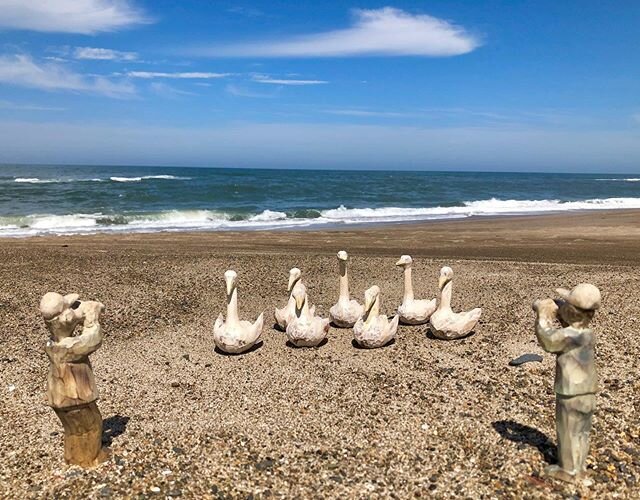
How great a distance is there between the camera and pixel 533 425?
236 inches

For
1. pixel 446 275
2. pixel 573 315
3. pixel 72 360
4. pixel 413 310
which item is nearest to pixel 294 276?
pixel 413 310

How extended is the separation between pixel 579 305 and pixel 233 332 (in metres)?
4.98

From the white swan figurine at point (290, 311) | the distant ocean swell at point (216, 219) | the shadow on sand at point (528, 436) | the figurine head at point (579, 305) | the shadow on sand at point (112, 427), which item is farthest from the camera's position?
the distant ocean swell at point (216, 219)

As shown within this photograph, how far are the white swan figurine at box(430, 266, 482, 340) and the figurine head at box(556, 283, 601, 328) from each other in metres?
3.81

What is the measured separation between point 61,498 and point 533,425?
15.5 ft

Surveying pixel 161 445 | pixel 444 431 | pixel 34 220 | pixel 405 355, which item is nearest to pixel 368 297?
pixel 405 355

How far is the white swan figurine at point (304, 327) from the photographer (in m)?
8.27

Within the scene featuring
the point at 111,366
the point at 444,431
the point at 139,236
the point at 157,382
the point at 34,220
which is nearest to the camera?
the point at 444,431

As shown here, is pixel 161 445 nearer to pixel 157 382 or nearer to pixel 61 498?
pixel 61 498

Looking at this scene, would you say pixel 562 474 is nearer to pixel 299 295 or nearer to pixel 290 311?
pixel 299 295

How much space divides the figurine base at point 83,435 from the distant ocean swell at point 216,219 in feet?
71.7

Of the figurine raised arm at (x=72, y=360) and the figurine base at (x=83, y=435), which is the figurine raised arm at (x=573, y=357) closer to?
the figurine raised arm at (x=72, y=360)

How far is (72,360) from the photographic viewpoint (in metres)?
4.84

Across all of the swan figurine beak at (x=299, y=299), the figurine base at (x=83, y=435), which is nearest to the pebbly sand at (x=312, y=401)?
the figurine base at (x=83, y=435)
